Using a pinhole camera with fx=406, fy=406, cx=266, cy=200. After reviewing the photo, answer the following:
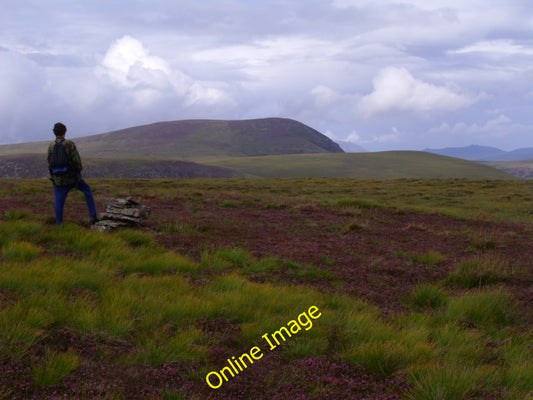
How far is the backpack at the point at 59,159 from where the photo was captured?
35.6 feet

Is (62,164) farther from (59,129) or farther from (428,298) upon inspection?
(428,298)

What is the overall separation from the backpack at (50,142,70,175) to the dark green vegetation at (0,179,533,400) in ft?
5.31

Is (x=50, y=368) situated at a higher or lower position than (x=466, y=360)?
higher

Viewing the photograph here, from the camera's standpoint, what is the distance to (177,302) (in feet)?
Answer: 19.0

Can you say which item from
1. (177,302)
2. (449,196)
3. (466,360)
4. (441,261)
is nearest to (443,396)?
(466,360)

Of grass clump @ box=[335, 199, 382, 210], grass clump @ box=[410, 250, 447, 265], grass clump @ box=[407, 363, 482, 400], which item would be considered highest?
grass clump @ box=[335, 199, 382, 210]

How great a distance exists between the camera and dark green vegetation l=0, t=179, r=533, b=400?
4.06m

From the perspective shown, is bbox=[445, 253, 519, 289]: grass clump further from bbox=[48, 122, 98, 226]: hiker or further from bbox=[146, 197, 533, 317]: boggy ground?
bbox=[48, 122, 98, 226]: hiker

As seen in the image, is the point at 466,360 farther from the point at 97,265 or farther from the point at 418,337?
the point at 97,265

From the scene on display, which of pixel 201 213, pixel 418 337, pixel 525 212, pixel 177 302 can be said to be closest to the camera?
pixel 418 337

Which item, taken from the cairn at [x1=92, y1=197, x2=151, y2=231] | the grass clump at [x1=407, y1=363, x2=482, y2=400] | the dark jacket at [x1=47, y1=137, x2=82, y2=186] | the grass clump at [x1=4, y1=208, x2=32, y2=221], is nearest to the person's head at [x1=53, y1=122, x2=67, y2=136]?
the dark jacket at [x1=47, y1=137, x2=82, y2=186]

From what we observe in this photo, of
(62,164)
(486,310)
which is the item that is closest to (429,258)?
(486,310)

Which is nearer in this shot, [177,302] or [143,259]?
[177,302]

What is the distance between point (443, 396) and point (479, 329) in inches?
112
